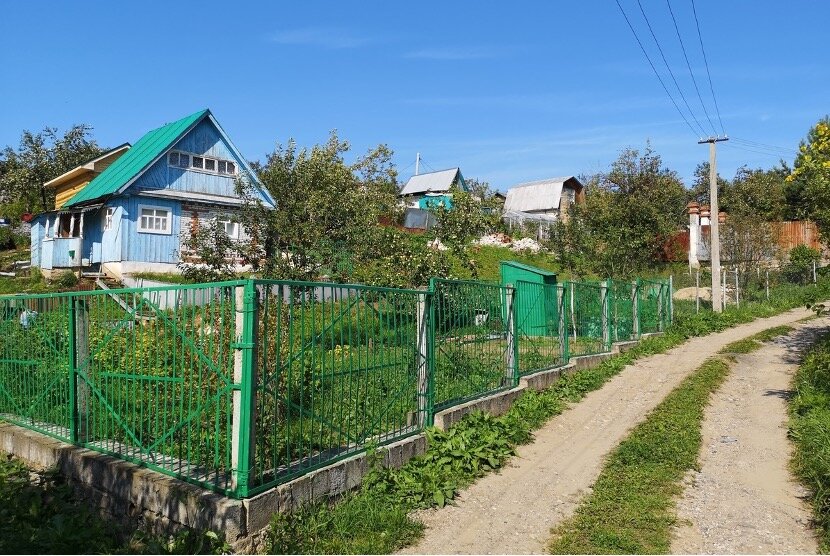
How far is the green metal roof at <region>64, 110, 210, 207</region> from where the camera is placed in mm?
22384

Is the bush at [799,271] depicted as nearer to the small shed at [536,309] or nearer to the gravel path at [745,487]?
the gravel path at [745,487]

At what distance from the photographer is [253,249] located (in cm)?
1352

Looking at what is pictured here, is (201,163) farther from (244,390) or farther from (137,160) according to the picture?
(244,390)

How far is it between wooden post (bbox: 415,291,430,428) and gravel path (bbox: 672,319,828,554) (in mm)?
2615

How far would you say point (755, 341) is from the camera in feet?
46.4

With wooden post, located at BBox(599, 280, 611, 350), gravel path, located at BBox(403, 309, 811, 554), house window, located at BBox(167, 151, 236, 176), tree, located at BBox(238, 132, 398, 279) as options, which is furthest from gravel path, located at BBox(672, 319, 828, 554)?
house window, located at BBox(167, 151, 236, 176)

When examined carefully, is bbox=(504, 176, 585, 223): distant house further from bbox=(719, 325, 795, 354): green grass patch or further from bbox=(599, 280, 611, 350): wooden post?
bbox=(599, 280, 611, 350): wooden post

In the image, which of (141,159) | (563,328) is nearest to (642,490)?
(563,328)

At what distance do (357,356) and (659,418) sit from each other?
453 cm

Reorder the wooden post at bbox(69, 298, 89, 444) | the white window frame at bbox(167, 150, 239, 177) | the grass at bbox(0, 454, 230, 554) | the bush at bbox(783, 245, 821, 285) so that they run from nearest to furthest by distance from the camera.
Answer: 1. the grass at bbox(0, 454, 230, 554)
2. the wooden post at bbox(69, 298, 89, 444)
3. the white window frame at bbox(167, 150, 239, 177)
4. the bush at bbox(783, 245, 821, 285)

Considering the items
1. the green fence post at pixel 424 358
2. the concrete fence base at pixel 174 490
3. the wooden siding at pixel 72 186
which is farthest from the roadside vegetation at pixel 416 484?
the wooden siding at pixel 72 186

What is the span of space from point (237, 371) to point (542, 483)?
10.5 ft

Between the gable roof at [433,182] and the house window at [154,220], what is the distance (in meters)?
27.4

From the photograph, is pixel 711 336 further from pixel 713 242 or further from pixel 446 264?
pixel 446 264
